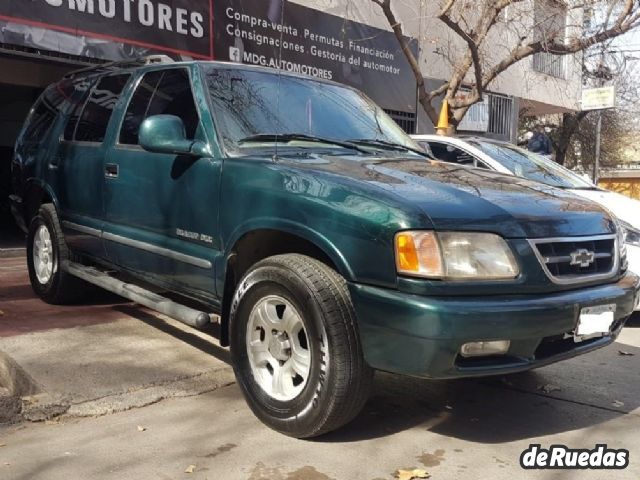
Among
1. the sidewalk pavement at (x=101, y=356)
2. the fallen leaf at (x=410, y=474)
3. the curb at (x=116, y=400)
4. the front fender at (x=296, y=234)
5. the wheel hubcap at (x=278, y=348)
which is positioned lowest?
the fallen leaf at (x=410, y=474)

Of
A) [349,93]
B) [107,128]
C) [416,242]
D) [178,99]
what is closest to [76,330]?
[107,128]

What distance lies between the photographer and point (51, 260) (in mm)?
5871

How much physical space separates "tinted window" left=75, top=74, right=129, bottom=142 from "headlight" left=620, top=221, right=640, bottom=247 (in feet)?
14.9

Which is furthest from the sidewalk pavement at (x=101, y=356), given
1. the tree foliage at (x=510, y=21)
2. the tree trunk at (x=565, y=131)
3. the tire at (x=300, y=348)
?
the tree trunk at (x=565, y=131)

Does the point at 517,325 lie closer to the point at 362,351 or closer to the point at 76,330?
the point at 362,351

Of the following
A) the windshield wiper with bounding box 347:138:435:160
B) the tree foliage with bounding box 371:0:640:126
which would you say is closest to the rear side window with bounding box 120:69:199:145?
the windshield wiper with bounding box 347:138:435:160

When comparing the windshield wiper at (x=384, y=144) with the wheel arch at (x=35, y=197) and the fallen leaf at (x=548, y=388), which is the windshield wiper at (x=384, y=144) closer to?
the fallen leaf at (x=548, y=388)

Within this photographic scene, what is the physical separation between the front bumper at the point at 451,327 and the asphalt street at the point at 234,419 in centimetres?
53

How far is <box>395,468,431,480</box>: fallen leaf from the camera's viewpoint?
3080mm

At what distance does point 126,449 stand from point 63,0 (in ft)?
22.3

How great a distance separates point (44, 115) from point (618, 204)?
5.54 m

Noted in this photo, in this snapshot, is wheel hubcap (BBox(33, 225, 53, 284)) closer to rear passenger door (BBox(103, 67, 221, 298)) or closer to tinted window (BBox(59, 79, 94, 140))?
tinted window (BBox(59, 79, 94, 140))

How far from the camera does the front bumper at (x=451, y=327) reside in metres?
2.91

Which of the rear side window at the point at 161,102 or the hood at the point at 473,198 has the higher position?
the rear side window at the point at 161,102
